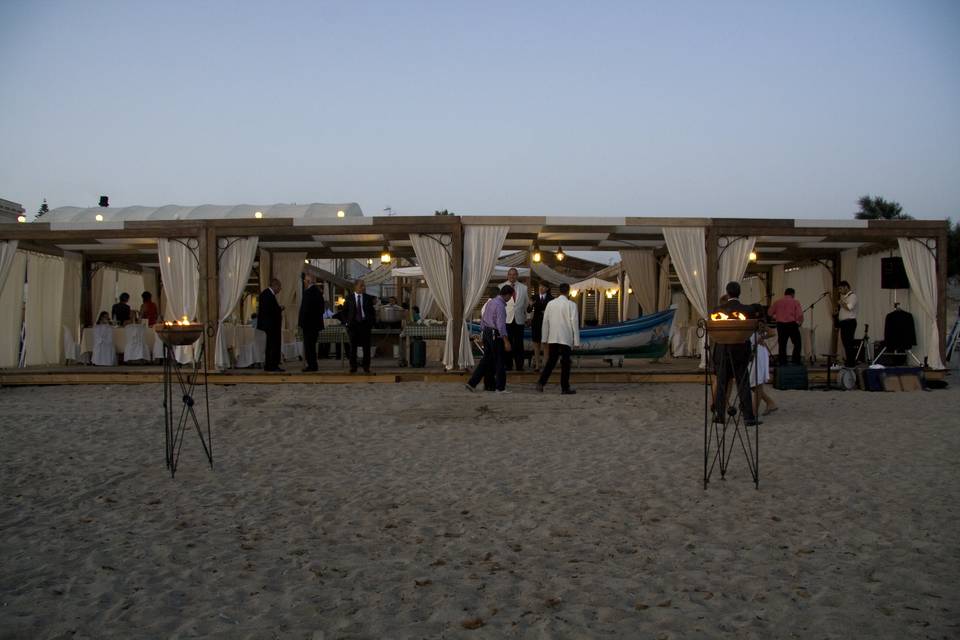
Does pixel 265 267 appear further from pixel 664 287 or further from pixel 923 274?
pixel 923 274

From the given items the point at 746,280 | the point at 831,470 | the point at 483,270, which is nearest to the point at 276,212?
the point at 483,270

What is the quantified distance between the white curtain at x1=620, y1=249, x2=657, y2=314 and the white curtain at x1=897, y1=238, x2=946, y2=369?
4.62 metres

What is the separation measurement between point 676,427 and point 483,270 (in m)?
4.87

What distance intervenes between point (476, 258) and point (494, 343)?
7.29 feet

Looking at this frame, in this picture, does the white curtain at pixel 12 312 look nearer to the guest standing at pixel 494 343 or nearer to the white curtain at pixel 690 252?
the guest standing at pixel 494 343

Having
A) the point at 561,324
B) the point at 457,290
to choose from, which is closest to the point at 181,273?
the point at 457,290

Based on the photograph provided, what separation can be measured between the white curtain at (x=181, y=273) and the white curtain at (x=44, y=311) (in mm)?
3784

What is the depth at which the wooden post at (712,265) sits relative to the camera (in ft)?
39.4

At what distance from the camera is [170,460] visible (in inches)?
227

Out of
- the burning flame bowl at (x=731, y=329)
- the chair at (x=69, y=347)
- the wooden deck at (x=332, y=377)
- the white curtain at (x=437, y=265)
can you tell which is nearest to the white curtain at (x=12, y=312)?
the chair at (x=69, y=347)

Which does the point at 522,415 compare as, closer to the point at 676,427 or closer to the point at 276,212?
the point at 676,427

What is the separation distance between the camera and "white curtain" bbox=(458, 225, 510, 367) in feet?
38.9

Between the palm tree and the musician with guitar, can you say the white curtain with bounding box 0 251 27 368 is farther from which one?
the palm tree

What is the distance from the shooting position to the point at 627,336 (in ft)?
41.0
